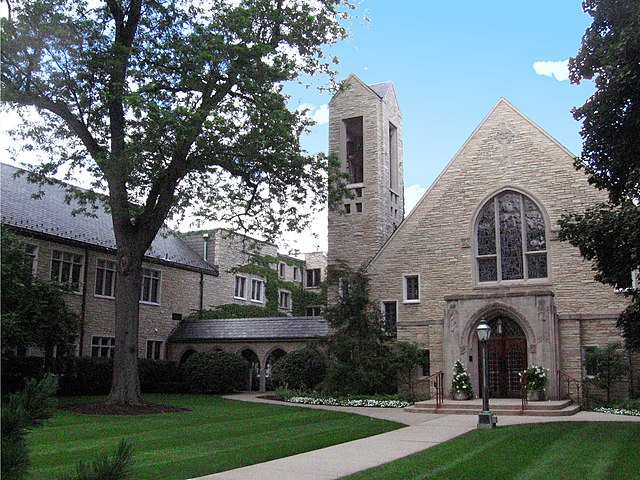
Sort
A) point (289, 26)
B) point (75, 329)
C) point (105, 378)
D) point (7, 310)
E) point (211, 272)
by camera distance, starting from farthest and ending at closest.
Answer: point (211, 272) → point (105, 378) → point (75, 329) → point (289, 26) → point (7, 310)

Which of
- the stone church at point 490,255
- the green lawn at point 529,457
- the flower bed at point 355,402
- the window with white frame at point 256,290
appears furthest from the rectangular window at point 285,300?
Answer: the green lawn at point 529,457

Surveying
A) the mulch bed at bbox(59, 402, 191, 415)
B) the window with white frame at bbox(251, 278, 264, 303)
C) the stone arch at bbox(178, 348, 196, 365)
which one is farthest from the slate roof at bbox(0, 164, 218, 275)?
the mulch bed at bbox(59, 402, 191, 415)

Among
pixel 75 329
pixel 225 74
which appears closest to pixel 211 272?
pixel 75 329

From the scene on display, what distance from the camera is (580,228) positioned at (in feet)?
46.4

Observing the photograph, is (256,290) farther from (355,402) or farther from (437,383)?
(437,383)

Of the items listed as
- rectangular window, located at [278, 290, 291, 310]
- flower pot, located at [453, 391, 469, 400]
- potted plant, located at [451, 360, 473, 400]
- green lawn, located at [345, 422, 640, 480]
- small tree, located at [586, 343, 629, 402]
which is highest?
rectangular window, located at [278, 290, 291, 310]

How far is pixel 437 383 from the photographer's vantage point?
24.1 meters

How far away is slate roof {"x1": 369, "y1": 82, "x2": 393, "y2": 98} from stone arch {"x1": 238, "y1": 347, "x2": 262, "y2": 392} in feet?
46.6

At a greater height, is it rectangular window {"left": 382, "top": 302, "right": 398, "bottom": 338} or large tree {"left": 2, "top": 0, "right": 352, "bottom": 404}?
large tree {"left": 2, "top": 0, "right": 352, "bottom": 404}

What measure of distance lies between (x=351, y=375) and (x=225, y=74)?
1220cm

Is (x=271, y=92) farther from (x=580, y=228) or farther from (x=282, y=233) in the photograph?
(x=580, y=228)

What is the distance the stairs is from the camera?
20203 mm

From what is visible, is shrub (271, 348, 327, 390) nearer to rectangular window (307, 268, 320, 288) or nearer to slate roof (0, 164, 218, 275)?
slate roof (0, 164, 218, 275)

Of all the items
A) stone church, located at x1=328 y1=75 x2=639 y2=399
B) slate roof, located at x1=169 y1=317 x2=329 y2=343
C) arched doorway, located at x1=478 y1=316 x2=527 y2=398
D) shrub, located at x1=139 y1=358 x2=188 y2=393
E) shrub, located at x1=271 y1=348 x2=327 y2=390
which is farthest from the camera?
shrub, located at x1=139 y1=358 x2=188 y2=393
